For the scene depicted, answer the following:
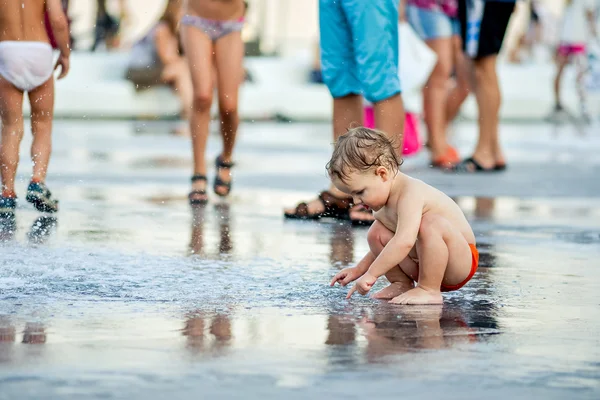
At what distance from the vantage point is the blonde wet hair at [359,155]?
12.8ft

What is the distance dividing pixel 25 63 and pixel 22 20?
232mm

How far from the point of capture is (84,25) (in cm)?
2211

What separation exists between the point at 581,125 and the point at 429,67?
33.7 ft

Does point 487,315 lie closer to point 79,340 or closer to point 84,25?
point 79,340

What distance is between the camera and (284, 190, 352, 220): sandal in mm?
6410

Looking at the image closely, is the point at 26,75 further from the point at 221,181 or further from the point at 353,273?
the point at 353,273

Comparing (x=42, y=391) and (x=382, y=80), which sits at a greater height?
(x=382, y=80)

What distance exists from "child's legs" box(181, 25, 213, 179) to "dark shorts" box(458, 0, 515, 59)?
2.56 m

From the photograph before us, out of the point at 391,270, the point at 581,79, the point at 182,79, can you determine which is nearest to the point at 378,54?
the point at 391,270

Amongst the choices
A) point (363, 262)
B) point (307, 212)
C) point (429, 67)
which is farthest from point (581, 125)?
point (363, 262)

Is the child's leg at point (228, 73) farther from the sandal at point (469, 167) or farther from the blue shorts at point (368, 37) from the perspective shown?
the sandal at point (469, 167)

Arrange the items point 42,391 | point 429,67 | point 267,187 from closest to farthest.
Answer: point 42,391, point 267,187, point 429,67

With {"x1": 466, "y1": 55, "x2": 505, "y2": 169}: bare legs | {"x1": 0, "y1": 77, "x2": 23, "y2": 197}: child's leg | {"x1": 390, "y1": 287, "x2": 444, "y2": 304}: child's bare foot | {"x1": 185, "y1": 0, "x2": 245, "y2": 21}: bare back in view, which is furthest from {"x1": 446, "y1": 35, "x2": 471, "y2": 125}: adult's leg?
{"x1": 390, "y1": 287, "x2": 444, "y2": 304}: child's bare foot

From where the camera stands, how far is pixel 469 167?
9.60 metres
